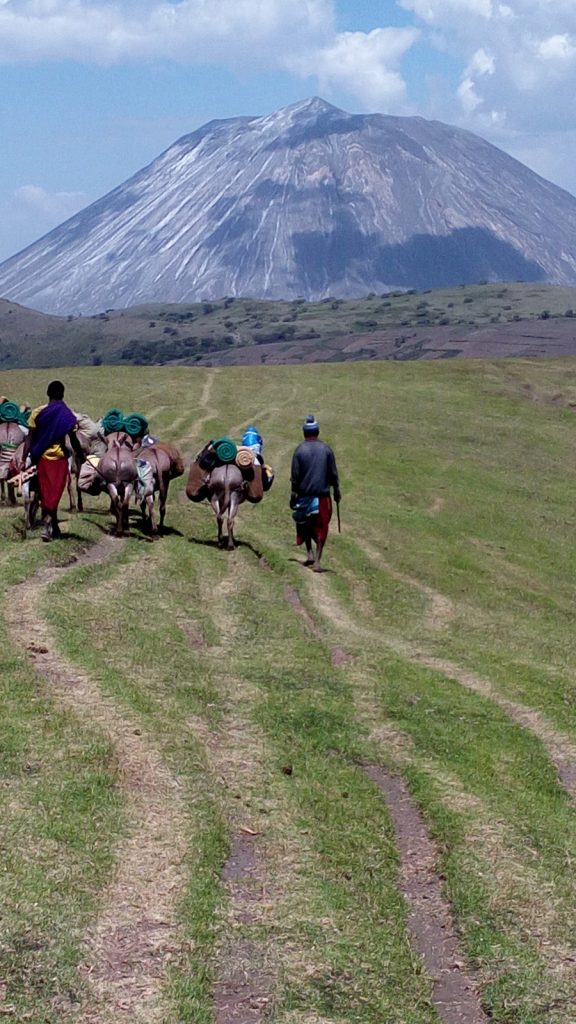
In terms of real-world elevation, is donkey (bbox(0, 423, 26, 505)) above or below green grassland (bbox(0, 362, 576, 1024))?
above

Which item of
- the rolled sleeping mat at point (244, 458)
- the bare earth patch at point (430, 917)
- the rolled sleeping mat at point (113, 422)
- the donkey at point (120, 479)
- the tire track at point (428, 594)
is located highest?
the rolled sleeping mat at point (113, 422)

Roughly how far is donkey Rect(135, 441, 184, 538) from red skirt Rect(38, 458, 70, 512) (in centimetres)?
442

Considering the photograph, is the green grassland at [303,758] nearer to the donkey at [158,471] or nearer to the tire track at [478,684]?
the tire track at [478,684]

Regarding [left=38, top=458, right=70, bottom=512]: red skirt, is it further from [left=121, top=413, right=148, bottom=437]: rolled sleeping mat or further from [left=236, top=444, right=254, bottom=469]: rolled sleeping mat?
[left=121, top=413, right=148, bottom=437]: rolled sleeping mat

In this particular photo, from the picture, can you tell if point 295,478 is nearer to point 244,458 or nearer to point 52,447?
point 244,458

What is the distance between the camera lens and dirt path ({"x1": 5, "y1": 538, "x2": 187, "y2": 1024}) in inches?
348

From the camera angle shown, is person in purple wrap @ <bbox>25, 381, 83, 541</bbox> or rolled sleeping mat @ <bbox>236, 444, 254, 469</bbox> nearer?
person in purple wrap @ <bbox>25, 381, 83, 541</bbox>

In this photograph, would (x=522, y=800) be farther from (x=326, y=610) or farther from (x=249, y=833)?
(x=326, y=610)

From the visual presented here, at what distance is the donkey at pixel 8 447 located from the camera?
29547mm

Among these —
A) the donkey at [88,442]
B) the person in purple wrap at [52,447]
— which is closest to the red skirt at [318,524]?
the person in purple wrap at [52,447]

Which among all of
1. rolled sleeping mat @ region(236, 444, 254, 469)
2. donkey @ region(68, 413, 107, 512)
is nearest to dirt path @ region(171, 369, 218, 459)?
donkey @ region(68, 413, 107, 512)

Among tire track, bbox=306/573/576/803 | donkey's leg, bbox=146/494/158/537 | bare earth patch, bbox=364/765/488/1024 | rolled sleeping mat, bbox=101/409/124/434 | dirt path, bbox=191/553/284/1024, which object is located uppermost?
rolled sleeping mat, bbox=101/409/124/434

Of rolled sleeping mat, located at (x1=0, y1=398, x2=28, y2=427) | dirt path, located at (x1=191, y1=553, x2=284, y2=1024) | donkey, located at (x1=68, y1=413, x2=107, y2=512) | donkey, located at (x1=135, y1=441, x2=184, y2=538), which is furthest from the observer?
donkey, located at (x1=68, y1=413, x2=107, y2=512)

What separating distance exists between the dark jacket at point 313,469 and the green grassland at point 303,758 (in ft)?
6.17
